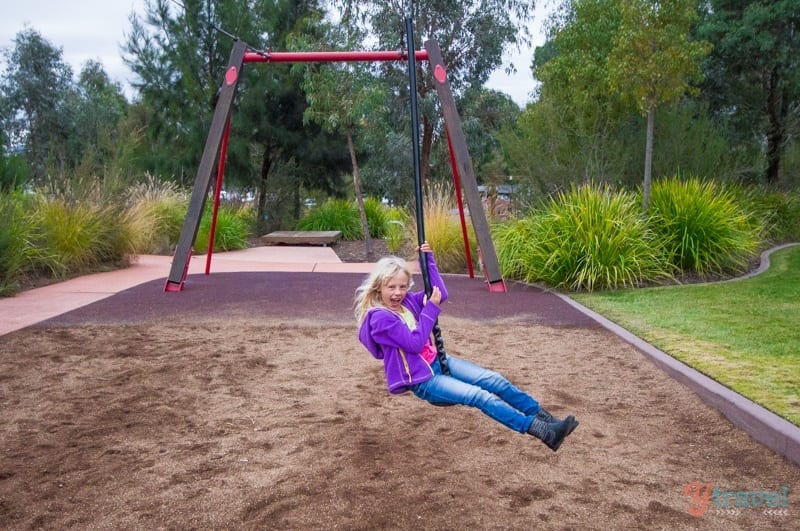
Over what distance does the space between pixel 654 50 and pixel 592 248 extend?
12.9 ft

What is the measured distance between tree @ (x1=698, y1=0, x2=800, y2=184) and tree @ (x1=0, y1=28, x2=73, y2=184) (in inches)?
982

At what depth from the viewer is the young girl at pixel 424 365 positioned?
3.54 meters

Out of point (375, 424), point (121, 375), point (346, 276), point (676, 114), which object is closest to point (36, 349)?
point (121, 375)

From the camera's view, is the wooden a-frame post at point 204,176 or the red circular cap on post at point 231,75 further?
the wooden a-frame post at point 204,176

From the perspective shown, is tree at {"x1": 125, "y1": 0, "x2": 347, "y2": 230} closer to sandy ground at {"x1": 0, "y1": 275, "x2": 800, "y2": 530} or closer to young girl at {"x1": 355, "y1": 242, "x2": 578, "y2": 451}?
sandy ground at {"x1": 0, "y1": 275, "x2": 800, "y2": 530}

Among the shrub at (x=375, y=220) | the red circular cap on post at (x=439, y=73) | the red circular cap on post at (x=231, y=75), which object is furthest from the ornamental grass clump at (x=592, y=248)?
the shrub at (x=375, y=220)

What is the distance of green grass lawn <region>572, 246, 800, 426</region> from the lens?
203 inches

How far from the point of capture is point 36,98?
32125mm

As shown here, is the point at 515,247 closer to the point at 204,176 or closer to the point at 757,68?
the point at 204,176

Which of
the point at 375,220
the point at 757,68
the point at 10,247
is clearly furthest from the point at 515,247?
the point at 757,68

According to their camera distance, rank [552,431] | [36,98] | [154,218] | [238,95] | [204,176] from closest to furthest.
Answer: [552,431] < [204,176] < [154,218] < [238,95] < [36,98]

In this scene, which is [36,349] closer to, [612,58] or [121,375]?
[121,375]

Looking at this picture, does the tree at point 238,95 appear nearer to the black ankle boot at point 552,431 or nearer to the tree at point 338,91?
the tree at point 338,91

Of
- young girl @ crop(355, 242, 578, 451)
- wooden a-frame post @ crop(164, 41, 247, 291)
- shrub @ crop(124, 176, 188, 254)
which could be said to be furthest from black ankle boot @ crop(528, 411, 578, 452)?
shrub @ crop(124, 176, 188, 254)
